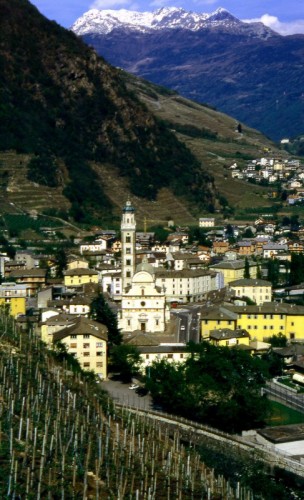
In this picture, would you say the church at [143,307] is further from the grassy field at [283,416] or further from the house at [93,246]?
the house at [93,246]

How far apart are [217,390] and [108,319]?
42.8ft

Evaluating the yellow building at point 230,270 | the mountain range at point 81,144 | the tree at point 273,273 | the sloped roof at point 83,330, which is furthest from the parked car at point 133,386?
the mountain range at point 81,144

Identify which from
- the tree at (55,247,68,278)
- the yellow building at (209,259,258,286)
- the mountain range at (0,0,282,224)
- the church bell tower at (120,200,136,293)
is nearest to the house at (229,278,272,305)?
the church bell tower at (120,200,136,293)

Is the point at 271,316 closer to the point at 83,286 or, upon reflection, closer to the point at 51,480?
the point at 83,286

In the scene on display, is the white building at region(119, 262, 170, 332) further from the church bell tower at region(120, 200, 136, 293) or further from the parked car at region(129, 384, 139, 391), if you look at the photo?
the parked car at region(129, 384, 139, 391)

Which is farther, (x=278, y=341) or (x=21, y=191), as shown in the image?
(x=21, y=191)

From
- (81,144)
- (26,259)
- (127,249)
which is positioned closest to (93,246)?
(26,259)

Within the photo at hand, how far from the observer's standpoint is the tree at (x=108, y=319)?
4406cm

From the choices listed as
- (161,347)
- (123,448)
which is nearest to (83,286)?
(161,347)

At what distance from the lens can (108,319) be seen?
1790 inches

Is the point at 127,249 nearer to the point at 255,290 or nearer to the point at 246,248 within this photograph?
the point at 255,290

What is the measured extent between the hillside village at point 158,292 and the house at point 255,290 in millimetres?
60

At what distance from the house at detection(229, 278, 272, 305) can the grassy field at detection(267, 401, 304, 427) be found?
956 inches

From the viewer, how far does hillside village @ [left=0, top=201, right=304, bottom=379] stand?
44.2 meters
